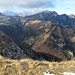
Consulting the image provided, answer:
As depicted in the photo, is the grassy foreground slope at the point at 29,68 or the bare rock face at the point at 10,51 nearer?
the grassy foreground slope at the point at 29,68

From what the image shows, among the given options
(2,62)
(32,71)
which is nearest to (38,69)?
(32,71)

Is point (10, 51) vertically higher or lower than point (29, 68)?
lower

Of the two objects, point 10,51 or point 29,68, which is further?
point 10,51

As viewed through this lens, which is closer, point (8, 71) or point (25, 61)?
point (8, 71)

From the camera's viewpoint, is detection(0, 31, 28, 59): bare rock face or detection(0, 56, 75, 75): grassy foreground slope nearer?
detection(0, 56, 75, 75): grassy foreground slope

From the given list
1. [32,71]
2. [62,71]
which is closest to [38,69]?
[32,71]

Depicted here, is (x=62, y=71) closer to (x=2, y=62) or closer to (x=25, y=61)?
(x=25, y=61)

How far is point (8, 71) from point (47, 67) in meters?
3.15

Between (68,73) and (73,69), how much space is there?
127 cm

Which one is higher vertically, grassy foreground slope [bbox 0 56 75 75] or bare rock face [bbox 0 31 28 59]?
grassy foreground slope [bbox 0 56 75 75]

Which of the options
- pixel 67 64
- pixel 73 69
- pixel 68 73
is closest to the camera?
pixel 68 73

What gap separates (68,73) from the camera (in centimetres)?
1650

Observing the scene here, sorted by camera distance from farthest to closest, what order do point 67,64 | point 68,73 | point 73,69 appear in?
1. point 67,64
2. point 73,69
3. point 68,73

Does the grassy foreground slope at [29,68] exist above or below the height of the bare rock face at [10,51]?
above
